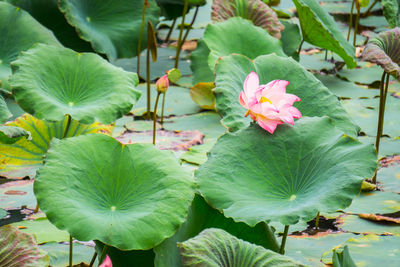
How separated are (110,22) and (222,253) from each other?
2036mm

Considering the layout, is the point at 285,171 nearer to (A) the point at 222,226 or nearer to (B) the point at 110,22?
(A) the point at 222,226

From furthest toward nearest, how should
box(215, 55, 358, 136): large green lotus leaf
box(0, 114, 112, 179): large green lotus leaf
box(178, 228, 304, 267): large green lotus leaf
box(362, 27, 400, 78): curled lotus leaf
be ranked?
box(0, 114, 112, 179): large green lotus leaf
box(362, 27, 400, 78): curled lotus leaf
box(215, 55, 358, 136): large green lotus leaf
box(178, 228, 304, 267): large green lotus leaf

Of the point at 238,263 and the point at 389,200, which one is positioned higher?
the point at 238,263

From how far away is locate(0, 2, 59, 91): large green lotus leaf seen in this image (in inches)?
93.3

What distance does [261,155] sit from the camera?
134cm

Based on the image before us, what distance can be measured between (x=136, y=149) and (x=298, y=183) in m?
0.36

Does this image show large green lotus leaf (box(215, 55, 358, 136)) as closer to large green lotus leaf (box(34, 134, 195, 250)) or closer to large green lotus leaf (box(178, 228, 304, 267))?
large green lotus leaf (box(34, 134, 195, 250))

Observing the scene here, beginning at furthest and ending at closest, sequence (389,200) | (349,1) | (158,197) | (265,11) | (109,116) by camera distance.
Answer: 1. (349,1)
2. (265,11)
3. (389,200)
4. (109,116)
5. (158,197)

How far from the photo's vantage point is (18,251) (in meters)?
1.11

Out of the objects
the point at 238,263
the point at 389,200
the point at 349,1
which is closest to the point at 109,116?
the point at 238,263

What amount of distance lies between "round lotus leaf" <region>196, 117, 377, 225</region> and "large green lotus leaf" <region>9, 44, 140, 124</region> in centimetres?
45

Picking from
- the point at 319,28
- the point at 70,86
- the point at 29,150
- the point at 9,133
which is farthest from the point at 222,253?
the point at 319,28

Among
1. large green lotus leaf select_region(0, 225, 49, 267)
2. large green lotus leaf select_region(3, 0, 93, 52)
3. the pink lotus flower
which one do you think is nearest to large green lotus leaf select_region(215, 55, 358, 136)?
the pink lotus flower

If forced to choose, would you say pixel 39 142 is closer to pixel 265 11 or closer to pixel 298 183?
pixel 298 183
